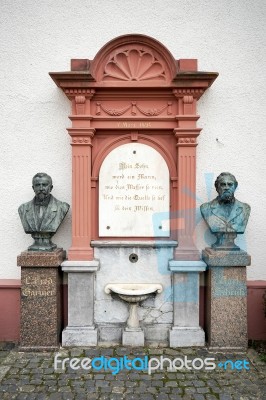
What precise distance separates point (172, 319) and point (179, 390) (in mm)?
1096

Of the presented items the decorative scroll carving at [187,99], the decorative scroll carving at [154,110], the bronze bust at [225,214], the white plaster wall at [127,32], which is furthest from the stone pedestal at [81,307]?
the decorative scroll carving at [187,99]

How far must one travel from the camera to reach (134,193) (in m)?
4.37

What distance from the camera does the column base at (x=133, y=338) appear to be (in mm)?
4109

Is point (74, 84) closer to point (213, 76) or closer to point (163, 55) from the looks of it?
point (163, 55)

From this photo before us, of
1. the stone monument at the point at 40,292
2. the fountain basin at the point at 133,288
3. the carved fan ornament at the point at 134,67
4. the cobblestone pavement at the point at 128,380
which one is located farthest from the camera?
the carved fan ornament at the point at 134,67

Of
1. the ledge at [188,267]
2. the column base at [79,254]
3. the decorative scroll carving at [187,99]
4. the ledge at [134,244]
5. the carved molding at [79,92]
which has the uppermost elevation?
the carved molding at [79,92]

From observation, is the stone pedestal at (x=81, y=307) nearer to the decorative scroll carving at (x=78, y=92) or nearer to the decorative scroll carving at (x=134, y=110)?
the decorative scroll carving at (x=134, y=110)

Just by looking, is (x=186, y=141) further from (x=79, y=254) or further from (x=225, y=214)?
(x=79, y=254)

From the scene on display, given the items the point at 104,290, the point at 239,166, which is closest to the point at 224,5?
the point at 239,166

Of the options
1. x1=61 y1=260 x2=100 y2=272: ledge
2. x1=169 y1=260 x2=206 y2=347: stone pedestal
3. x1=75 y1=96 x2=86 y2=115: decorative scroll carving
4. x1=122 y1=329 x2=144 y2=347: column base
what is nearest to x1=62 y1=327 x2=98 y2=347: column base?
x1=122 y1=329 x2=144 y2=347: column base

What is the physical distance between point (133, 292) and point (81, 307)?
2.52 feet

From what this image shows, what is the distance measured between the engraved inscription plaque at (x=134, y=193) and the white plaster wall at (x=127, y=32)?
1.73ft

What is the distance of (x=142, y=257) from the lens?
4289mm

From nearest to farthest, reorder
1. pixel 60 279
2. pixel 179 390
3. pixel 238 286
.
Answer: pixel 179 390 → pixel 238 286 → pixel 60 279
